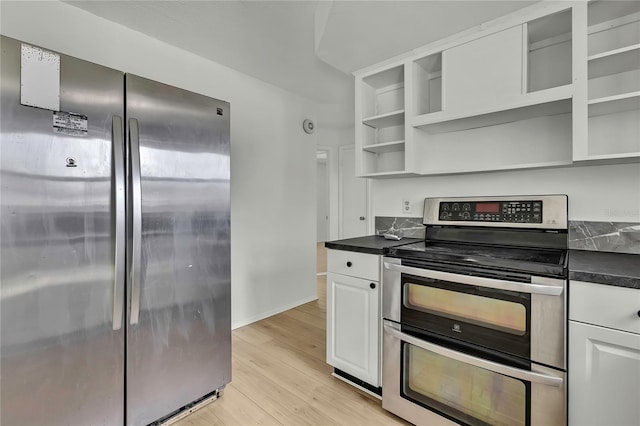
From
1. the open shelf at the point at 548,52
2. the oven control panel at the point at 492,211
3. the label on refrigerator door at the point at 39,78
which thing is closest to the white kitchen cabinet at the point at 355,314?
the oven control panel at the point at 492,211

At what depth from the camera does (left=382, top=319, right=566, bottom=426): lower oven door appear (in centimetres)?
120

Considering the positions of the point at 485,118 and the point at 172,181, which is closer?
the point at 172,181

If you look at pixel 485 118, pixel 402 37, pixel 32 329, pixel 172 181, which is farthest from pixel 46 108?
pixel 485 118

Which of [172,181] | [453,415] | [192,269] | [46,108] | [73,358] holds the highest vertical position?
[46,108]

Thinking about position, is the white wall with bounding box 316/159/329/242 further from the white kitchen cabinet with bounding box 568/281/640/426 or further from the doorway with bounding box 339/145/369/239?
the white kitchen cabinet with bounding box 568/281/640/426

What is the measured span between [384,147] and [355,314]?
122 centimetres

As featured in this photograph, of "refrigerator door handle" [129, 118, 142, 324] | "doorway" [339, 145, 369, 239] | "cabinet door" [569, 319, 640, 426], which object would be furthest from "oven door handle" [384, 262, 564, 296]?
"doorway" [339, 145, 369, 239]

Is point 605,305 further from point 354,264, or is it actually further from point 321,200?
point 321,200

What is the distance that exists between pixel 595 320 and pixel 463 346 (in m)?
0.52

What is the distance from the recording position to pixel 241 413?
1701 mm

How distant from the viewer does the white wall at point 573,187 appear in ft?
4.88

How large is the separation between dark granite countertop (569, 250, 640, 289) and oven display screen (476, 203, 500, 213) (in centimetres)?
44

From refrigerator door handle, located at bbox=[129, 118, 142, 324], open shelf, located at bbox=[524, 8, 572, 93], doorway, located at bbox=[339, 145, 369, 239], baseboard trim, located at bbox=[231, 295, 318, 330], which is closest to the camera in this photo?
refrigerator door handle, located at bbox=[129, 118, 142, 324]

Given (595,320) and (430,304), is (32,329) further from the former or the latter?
(595,320)
